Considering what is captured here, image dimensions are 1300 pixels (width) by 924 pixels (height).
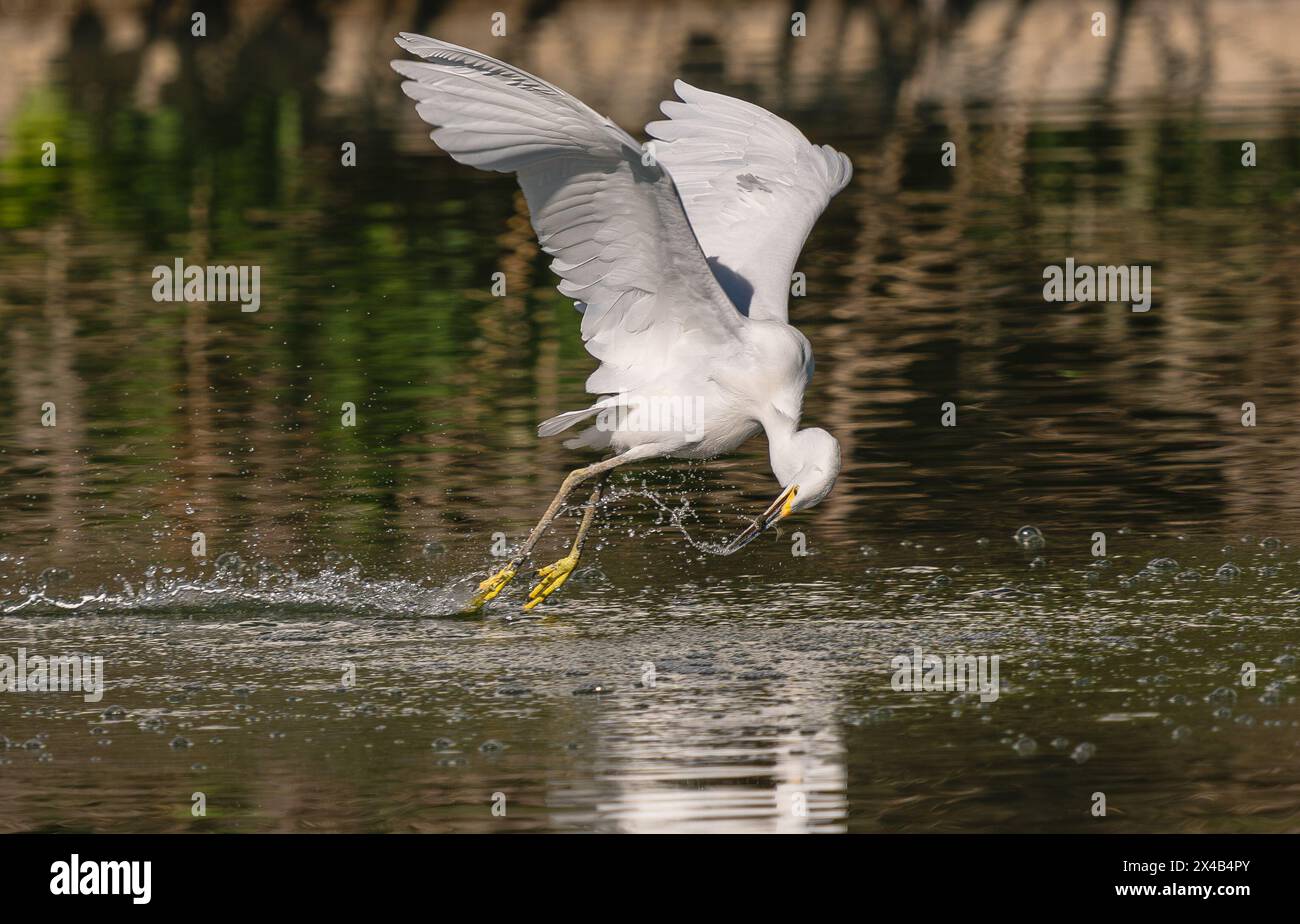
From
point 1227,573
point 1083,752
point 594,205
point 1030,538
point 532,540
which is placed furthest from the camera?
point 1030,538

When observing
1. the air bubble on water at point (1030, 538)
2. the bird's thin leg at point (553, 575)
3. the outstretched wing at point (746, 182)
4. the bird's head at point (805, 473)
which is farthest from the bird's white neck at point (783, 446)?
the air bubble on water at point (1030, 538)

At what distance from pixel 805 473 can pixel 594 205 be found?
1.31 metres

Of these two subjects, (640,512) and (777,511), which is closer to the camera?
(777,511)

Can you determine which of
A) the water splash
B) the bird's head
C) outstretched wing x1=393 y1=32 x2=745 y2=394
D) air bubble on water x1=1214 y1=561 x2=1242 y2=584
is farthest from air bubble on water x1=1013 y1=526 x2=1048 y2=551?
the water splash

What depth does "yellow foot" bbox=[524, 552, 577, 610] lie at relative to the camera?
9.98 metres

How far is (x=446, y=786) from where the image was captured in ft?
24.8

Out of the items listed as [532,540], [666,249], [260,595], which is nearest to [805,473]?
[666,249]

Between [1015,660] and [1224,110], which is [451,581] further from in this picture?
[1224,110]

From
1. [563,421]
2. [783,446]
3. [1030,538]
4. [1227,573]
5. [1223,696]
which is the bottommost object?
[1223,696]

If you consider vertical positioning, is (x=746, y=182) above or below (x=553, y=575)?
above

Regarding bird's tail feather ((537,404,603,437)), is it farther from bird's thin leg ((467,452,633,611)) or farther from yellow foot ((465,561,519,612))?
yellow foot ((465,561,519,612))

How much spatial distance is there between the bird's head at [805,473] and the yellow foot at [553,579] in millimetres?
991

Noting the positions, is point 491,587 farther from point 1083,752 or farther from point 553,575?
point 1083,752

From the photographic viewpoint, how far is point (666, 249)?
9109mm
